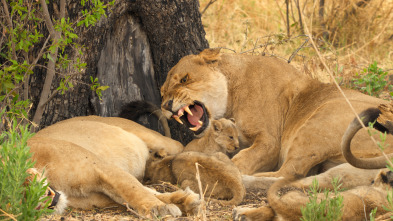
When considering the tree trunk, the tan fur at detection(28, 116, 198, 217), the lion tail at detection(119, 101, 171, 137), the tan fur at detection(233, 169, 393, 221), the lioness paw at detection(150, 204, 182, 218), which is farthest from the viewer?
the lion tail at detection(119, 101, 171, 137)

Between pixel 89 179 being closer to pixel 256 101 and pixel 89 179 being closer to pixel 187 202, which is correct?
pixel 187 202

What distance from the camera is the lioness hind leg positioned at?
3518 mm

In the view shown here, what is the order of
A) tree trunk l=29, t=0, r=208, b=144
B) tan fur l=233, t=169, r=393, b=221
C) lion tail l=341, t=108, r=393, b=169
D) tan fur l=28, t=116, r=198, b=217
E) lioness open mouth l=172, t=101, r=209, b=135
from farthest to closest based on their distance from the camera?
tree trunk l=29, t=0, r=208, b=144
lioness open mouth l=172, t=101, r=209, b=135
tan fur l=28, t=116, r=198, b=217
lion tail l=341, t=108, r=393, b=169
tan fur l=233, t=169, r=393, b=221

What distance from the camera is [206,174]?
4.30m

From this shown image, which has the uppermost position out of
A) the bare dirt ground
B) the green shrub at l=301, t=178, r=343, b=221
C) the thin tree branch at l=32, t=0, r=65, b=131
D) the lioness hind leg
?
the thin tree branch at l=32, t=0, r=65, b=131

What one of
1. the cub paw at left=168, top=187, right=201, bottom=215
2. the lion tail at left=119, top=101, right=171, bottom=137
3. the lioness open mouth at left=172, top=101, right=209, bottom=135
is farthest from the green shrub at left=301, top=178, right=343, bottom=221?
the lion tail at left=119, top=101, right=171, bottom=137

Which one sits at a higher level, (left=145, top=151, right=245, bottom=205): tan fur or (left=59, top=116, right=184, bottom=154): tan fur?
(left=59, top=116, right=184, bottom=154): tan fur

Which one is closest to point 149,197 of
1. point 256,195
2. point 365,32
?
point 256,195

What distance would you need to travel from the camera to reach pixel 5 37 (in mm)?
4992

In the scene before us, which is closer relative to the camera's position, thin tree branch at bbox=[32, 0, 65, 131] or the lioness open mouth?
thin tree branch at bbox=[32, 0, 65, 131]

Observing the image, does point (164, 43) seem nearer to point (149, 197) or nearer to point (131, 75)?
point (131, 75)

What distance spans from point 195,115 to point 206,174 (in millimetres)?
1134

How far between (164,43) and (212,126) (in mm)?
1079

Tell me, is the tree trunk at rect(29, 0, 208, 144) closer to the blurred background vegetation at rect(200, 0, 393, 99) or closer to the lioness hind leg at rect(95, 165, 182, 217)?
the lioness hind leg at rect(95, 165, 182, 217)
